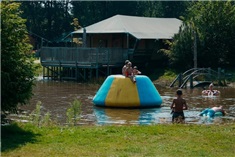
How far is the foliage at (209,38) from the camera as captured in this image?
39562mm

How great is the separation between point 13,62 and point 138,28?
110ft

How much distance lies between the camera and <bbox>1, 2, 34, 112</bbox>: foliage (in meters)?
11.8

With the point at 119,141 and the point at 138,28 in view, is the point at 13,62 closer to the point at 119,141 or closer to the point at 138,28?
the point at 119,141

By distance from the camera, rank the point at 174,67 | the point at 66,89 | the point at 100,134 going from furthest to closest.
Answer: the point at 174,67 < the point at 66,89 < the point at 100,134

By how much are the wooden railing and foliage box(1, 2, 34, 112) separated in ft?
86.1

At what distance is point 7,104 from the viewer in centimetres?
1195

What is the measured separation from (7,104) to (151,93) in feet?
39.3

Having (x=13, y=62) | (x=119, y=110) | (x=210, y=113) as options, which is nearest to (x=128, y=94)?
(x=119, y=110)

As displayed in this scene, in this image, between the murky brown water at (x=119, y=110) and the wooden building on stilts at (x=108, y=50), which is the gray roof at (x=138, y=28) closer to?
the wooden building on stilts at (x=108, y=50)

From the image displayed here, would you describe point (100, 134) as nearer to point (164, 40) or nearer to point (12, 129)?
point (12, 129)

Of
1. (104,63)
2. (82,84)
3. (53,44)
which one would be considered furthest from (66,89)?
(53,44)

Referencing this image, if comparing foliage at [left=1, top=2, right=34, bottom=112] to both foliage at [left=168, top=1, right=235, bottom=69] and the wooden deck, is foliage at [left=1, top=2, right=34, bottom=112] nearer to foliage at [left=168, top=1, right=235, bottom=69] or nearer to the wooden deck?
the wooden deck

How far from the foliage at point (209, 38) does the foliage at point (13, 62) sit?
1102 inches

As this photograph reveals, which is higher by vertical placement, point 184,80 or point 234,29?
point 234,29
